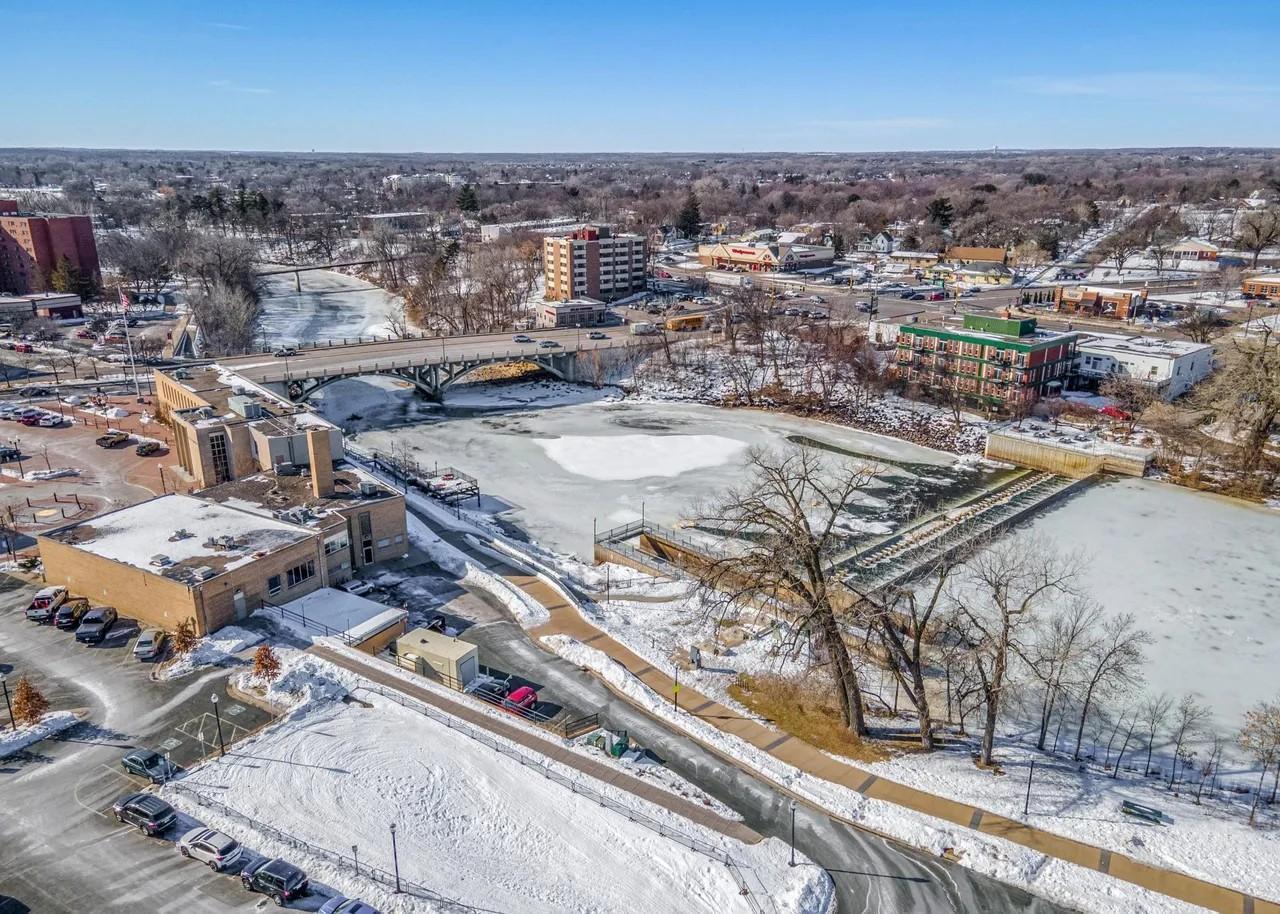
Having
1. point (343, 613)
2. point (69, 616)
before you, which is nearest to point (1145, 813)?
point (343, 613)

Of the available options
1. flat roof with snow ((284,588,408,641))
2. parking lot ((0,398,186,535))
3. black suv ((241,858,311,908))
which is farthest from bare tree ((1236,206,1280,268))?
black suv ((241,858,311,908))

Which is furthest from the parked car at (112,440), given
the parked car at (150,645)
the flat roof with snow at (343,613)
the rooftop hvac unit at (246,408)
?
the parked car at (150,645)

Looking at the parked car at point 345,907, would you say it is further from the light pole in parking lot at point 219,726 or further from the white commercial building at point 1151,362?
the white commercial building at point 1151,362

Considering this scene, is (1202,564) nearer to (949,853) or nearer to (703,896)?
(949,853)

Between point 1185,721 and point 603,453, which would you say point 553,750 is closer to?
point 1185,721

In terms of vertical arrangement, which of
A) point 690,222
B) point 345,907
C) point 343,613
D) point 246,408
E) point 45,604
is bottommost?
point 343,613
